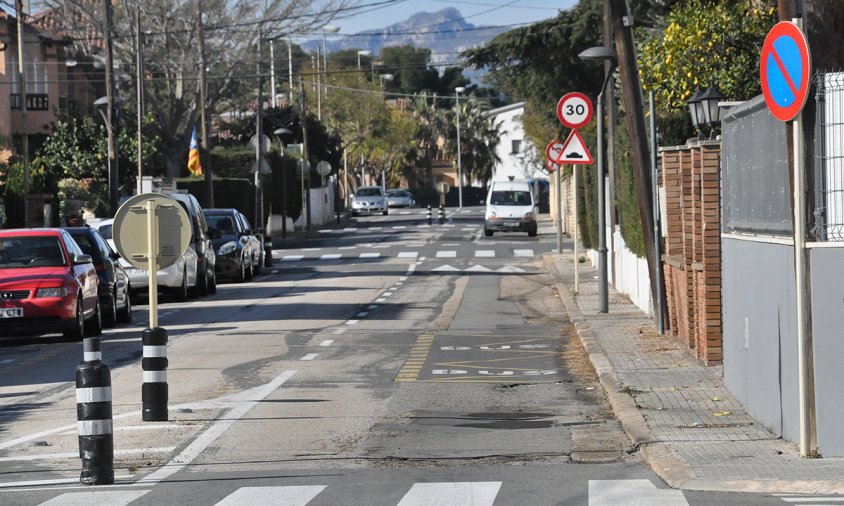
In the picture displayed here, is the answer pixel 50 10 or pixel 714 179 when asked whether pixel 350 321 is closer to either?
pixel 714 179

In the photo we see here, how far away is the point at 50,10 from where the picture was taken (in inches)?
2238

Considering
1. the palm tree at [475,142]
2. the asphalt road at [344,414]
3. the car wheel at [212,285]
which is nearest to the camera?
the asphalt road at [344,414]

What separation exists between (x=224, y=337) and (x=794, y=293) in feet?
38.7

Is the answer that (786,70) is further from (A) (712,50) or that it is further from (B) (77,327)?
(A) (712,50)

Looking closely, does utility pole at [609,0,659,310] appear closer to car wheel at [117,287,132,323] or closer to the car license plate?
the car license plate

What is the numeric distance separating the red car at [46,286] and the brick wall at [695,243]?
8.05 metres

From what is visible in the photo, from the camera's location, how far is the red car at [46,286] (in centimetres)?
1991

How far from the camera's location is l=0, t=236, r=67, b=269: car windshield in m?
21.0

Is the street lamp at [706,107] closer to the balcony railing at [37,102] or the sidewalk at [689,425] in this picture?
the sidewalk at [689,425]

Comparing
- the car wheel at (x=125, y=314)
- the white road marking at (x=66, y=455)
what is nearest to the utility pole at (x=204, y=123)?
the car wheel at (x=125, y=314)

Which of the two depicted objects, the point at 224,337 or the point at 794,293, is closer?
the point at 794,293

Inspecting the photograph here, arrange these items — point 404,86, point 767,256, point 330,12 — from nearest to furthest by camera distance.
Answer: point 767,256
point 330,12
point 404,86

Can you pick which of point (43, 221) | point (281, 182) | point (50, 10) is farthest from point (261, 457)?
point (281, 182)

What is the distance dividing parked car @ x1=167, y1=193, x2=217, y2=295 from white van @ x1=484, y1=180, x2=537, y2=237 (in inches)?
997
